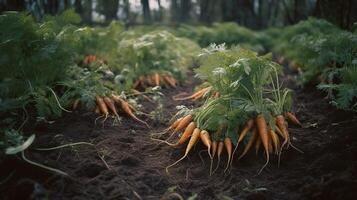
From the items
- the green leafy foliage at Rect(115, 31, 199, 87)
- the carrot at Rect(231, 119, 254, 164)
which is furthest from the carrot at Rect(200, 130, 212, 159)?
the green leafy foliage at Rect(115, 31, 199, 87)

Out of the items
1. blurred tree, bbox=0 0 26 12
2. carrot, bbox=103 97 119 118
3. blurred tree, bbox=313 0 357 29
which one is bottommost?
carrot, bbox=103 97 119 118

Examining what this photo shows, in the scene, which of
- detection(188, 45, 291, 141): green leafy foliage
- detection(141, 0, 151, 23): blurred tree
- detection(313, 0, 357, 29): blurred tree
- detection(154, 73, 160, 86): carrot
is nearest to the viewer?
detection(188, 45, 291, 141): green leafy foliage

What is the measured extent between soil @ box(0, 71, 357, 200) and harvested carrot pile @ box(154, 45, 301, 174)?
14cm

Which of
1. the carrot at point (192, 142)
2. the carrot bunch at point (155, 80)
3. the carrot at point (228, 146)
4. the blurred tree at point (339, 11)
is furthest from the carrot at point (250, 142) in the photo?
the blurred tree at point (339, 11)

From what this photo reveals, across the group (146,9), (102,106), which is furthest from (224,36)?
(102,106)

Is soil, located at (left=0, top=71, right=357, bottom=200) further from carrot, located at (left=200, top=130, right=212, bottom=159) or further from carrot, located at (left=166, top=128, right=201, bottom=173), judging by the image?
carrot, located at (left=200, top=130, right=212, bottom=159)

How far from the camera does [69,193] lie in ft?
9.53

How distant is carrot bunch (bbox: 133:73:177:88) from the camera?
6301mm

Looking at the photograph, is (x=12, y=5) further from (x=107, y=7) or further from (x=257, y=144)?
(x=107, y=7)

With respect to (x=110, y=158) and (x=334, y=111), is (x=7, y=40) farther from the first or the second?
(x=334, y=111)

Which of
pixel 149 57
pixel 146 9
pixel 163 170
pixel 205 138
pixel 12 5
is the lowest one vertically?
pixel 163 170

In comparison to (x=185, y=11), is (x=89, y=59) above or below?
below

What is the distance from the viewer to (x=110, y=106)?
459 centimetres

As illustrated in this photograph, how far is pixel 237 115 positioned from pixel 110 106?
1.65 m
